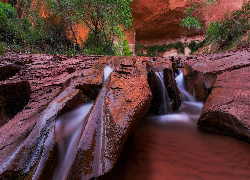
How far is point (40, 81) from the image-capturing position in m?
2.64

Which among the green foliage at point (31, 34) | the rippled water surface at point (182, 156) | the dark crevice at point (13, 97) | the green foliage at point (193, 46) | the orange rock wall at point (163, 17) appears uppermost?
the orange rock wall at point (163, 17)

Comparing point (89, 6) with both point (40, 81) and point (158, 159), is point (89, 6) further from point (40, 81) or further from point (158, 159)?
point (158, 159)

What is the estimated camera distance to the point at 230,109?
6.70ft

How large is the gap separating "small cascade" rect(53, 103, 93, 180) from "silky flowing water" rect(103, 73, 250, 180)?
0.50 meters

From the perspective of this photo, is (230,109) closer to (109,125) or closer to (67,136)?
(109,125)

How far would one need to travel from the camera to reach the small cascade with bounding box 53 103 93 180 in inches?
50.2

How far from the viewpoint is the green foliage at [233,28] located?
7999 millimetres

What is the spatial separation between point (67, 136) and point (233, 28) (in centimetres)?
1171

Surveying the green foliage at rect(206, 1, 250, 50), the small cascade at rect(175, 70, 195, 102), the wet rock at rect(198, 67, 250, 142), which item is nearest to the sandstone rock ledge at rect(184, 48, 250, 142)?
the wet rock at rect(198, 67, 250, 142)

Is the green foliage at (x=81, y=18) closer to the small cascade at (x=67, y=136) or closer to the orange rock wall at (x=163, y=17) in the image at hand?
the orange rock wall at (x=163, y=17)

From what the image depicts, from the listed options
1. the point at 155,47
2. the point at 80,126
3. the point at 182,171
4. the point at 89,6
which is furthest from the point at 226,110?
the point at 155,47

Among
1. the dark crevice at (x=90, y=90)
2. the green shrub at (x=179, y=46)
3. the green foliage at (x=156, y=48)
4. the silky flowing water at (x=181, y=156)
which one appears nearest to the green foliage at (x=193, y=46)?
the green shrub at (x=179, y=46)

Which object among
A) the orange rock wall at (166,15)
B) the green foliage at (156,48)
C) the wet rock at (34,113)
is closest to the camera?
the wet rock at (34,113)

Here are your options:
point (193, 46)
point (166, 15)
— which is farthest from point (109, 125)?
point (193, 46)
